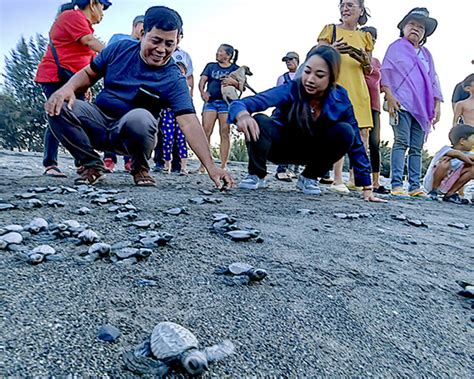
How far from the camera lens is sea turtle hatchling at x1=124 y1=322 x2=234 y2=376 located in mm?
708

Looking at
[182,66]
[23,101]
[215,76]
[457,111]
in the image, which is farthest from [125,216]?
[23,101]

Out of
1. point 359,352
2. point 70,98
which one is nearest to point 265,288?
point 359,352

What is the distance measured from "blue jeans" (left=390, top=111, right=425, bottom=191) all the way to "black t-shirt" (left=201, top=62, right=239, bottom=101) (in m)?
1.91

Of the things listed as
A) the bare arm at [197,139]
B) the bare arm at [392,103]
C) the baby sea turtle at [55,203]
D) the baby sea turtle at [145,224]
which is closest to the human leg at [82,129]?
the bare arm at [197,139]

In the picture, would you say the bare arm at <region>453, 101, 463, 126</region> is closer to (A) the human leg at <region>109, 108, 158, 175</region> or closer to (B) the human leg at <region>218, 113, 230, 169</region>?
(B) the human leg at <region>218, 113, 230, 169</region>

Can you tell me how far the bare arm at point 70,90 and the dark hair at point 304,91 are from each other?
151cm

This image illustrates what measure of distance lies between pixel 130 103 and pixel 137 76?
0.74 feet

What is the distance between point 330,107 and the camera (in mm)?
3033

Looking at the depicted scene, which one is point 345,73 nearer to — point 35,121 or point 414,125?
point 414,125

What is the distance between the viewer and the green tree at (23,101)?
481 inches

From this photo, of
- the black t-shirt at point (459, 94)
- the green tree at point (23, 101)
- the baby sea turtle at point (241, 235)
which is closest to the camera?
the baby sea turtle at point (241, 235)

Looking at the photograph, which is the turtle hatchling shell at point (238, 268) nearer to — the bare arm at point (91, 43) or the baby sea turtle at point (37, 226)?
the baby sea turtle at point (37, 226)

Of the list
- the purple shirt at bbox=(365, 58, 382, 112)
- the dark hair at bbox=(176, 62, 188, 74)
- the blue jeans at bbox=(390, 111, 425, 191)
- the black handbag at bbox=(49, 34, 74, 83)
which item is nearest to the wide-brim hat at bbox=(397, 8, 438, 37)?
the purple shirt at bbox=(365, 58, 382, 112)

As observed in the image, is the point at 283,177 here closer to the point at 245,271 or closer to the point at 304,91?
the point at 304,91
